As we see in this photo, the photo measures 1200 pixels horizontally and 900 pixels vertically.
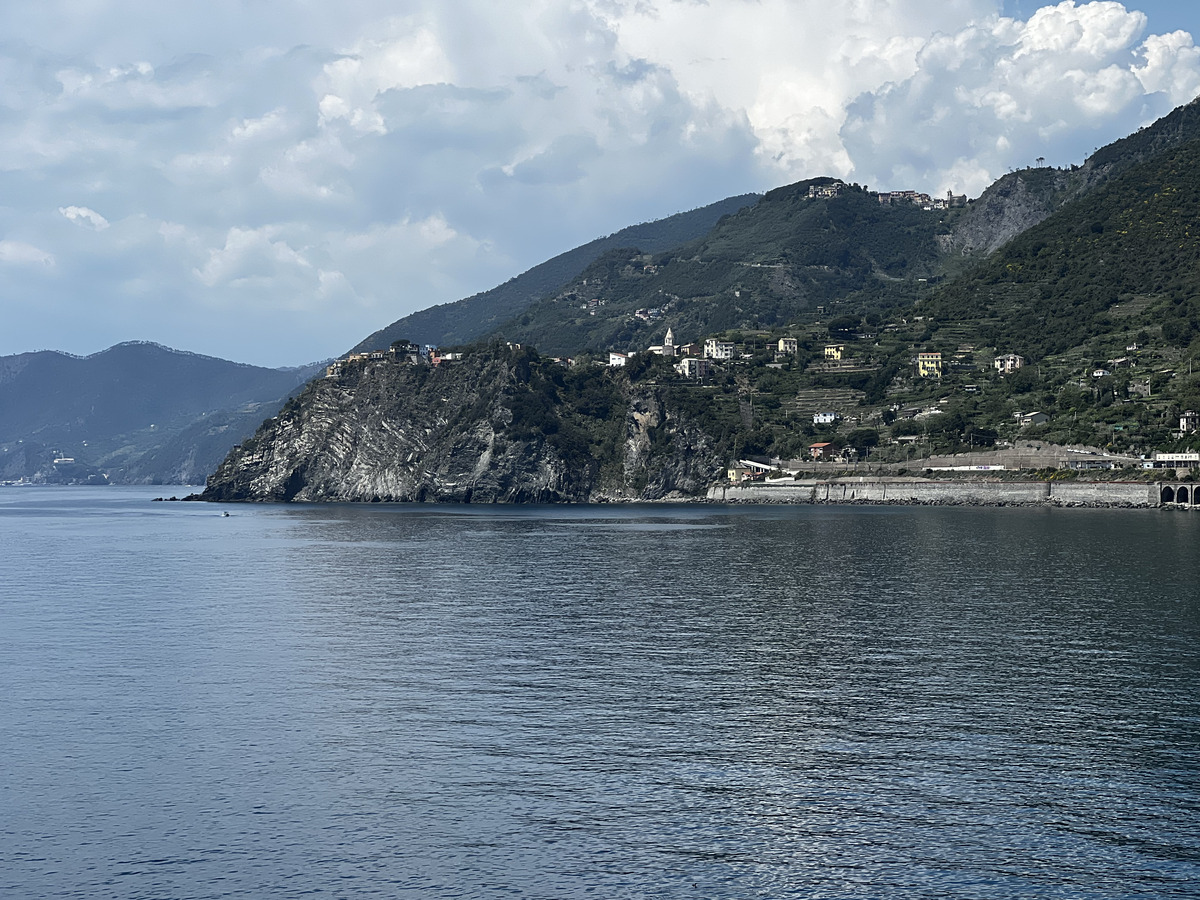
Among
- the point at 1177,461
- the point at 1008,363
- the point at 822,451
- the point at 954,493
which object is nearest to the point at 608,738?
the point at 1177,461

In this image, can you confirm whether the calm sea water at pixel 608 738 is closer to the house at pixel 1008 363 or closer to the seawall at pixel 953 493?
the seawall at pixel 953 493

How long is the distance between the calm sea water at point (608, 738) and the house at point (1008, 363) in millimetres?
133069

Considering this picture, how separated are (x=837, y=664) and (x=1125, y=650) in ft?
34.6

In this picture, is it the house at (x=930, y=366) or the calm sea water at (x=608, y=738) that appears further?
the house at (x=930, y=366)

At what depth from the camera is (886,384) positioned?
199375 mm

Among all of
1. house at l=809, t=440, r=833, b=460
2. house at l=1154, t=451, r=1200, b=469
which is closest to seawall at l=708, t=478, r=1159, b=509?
house at l=1154, t=451, r=1200, b=469

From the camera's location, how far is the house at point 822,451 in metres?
179

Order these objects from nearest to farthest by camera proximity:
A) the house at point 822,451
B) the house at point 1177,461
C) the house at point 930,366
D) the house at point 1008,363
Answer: the house at point 1177,461 < the house at point 822,451 < the house at point 1008,363 < the house at point 930,366

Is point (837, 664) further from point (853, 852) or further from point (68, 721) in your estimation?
point (68, 721)

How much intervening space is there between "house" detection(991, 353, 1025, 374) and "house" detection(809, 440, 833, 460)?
35223 mm

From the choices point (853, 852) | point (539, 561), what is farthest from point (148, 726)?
point (539, 561)

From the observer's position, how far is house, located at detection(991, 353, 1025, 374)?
628ft

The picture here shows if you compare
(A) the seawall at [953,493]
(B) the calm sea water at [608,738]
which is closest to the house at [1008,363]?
(A) the seawall at [953,493]

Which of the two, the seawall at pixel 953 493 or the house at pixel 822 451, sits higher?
the house at pixel 822 451
